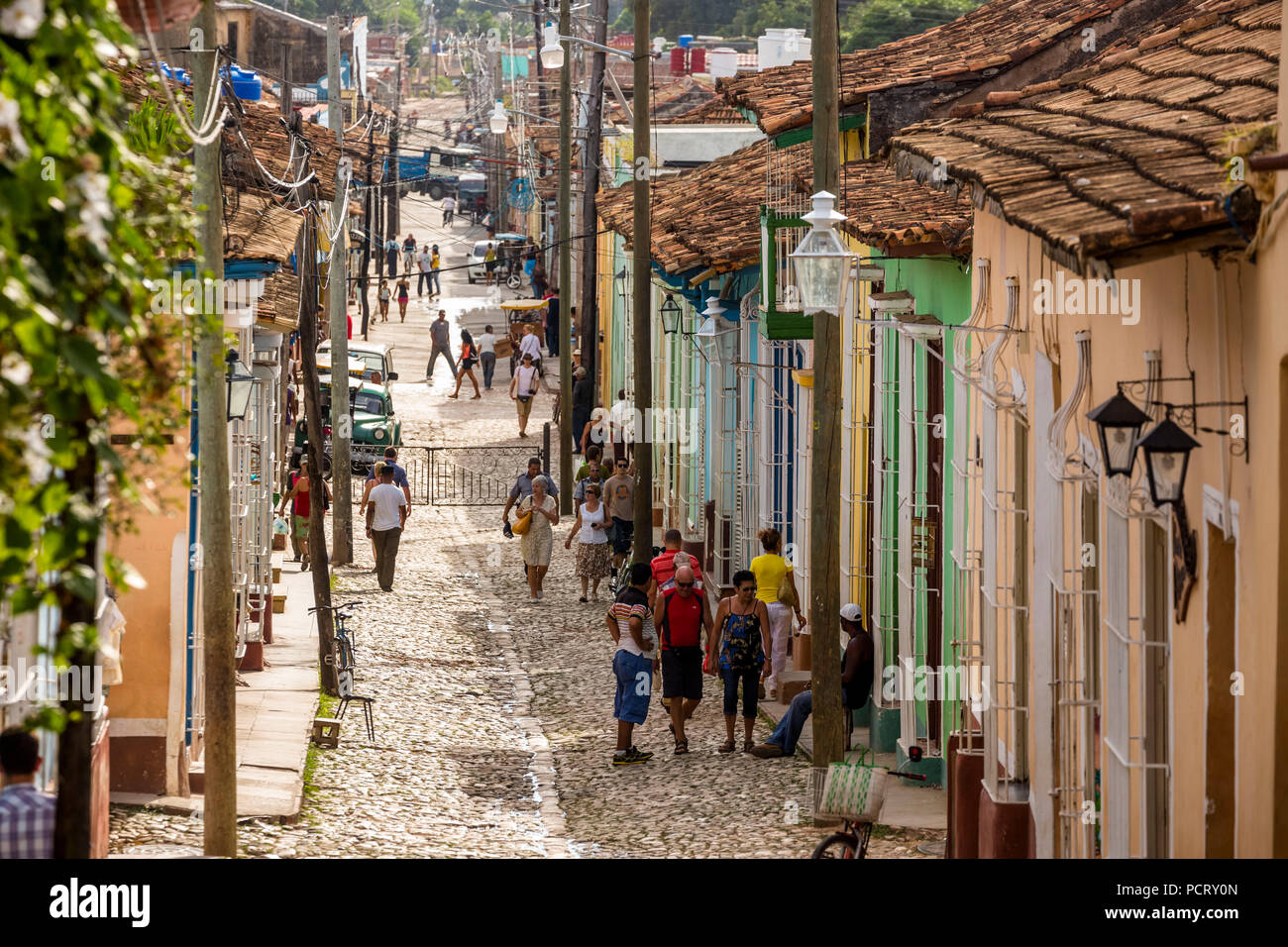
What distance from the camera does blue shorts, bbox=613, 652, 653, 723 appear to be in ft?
46.0

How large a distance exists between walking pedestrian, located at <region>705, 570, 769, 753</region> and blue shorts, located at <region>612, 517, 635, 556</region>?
6.69m

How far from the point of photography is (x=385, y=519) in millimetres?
21047

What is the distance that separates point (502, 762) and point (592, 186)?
16.5 metres

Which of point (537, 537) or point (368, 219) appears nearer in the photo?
point (537, 537)

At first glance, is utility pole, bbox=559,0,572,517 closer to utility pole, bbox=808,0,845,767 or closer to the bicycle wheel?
utility pole, bbox=808,0,845,767

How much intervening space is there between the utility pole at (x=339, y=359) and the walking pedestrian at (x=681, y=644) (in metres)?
9.12

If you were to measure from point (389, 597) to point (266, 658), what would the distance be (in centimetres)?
377

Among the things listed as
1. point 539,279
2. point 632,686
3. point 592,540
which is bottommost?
point 632,686

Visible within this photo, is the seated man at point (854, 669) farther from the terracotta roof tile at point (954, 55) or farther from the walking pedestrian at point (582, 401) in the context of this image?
the walking pedestrian at point (582, 401)

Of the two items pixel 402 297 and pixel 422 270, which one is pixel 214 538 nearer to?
pixel 402 297

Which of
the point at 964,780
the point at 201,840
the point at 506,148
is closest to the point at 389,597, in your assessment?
the point at 201,840

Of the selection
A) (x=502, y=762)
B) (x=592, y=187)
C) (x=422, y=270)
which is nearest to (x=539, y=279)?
(x=422, y=270)

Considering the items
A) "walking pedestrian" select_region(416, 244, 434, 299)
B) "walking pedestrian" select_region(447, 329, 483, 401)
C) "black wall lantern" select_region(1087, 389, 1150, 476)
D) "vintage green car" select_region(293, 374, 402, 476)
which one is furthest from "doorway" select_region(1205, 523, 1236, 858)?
"walking pedestrian" select_region(416, 244, 434, 299)
